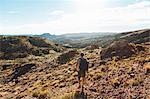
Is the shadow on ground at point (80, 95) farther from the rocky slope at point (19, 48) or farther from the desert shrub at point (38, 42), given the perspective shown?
the desert shrub at point (38, 42)

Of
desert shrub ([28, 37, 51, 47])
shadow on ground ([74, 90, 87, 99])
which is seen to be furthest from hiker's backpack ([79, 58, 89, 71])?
desert shrub ([28, 37, 51, 47])

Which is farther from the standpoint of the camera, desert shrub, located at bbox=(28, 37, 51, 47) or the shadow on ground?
desert shrub, located at bbox=(28, 37, 51, 47)

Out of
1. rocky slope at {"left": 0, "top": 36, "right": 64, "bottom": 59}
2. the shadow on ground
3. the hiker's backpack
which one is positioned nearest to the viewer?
the shadow on ground

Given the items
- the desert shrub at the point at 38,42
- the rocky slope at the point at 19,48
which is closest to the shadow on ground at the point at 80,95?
the rocky slope at the point at 19,48

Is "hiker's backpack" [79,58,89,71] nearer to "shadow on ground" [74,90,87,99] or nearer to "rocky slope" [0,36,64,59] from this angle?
"shadow on ground" [74,90,87,99]

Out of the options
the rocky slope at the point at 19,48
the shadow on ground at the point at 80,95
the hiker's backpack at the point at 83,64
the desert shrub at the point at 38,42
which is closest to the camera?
the shadow on ground at the point at 80,95

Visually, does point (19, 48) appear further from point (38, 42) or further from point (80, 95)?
point (80, 95)

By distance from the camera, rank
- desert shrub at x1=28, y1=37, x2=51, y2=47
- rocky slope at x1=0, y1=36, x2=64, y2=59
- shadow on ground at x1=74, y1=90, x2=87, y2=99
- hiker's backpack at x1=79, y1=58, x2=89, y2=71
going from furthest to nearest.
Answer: desert shrub at x1=28, y1=37, x2=51, y2=47, rocky slope at x1=0, y1=36, x2=64, y2=59, hiker's backpack at x1=79, y1=58, x2=89, y2=71, shadow on ground at x1=74, y1=90, x2=87, y2=99

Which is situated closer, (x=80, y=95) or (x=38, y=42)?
(x=80, y=95)

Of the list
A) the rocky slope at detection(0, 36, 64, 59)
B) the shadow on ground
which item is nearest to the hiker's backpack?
the shadow on ground

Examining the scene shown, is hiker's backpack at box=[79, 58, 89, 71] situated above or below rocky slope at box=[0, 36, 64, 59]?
above

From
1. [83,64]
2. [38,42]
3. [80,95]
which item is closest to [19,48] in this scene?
[38,42]

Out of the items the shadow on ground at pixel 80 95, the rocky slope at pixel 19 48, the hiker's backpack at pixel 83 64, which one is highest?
the hiker's backpack at pixel 83 64

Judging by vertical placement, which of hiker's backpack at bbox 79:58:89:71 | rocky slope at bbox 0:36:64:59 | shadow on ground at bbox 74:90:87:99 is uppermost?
hiker's backpack at bbox 79:58:89:71
